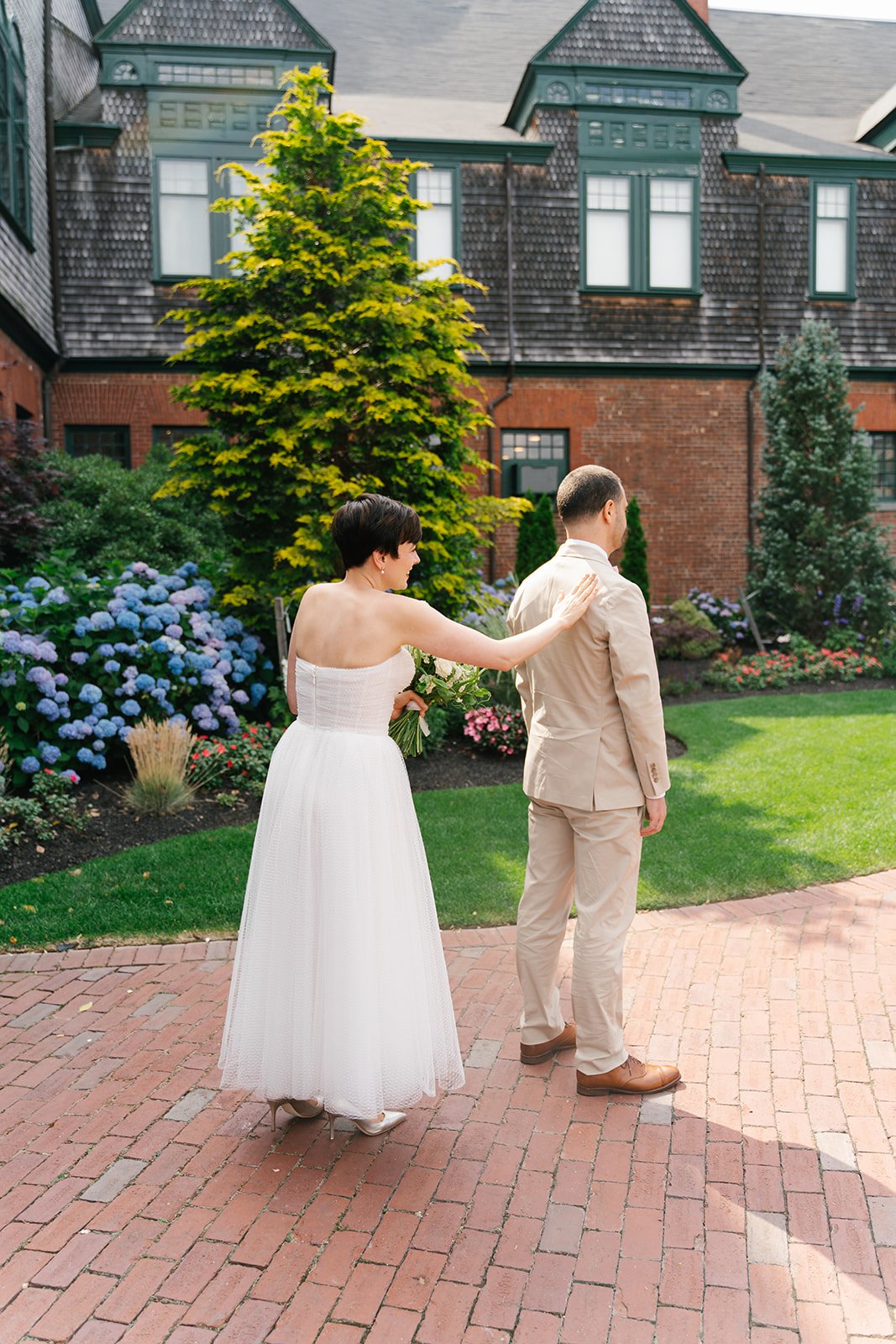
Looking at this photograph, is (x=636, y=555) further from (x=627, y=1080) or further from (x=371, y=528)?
(x=371, y=528)

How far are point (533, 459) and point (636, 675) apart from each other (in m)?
14.0

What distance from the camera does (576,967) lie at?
12.2 feet

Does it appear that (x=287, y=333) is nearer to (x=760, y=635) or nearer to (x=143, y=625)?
(x=143, y=625)

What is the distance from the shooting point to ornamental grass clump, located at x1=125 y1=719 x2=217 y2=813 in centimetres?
729

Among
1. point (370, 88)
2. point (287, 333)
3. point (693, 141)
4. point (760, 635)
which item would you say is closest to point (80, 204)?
point (370, 88)

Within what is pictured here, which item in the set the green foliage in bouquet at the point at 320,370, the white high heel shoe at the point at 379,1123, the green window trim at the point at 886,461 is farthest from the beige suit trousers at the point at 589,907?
the green window trim at the point at 886,461

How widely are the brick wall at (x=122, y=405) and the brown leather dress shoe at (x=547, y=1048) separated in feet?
43.7

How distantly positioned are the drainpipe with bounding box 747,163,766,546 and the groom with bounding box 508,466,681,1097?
14294 millimetres

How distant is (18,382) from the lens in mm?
13398

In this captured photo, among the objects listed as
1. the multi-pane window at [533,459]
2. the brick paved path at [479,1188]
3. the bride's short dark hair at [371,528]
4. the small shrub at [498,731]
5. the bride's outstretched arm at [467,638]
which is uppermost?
the multi-pane window at [533,459]

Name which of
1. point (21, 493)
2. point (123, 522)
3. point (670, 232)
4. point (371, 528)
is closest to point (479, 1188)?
point (371, 528)

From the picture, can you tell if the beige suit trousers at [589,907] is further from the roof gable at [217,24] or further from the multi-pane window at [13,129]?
the roof gable at [217,24]

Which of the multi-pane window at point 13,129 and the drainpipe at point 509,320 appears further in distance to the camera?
the drainpipe at point 509,320

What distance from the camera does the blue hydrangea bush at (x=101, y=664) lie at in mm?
7457
